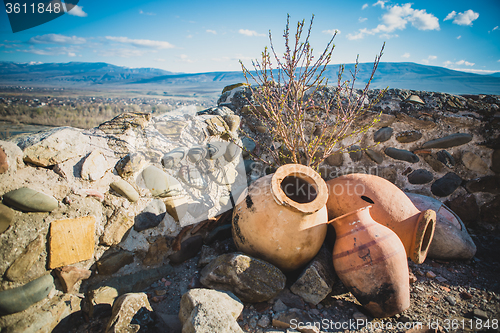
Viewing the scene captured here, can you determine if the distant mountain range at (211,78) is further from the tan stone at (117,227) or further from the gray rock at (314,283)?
the tan stone at (117,227)

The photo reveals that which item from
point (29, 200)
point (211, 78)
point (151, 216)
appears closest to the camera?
point (29, 200)

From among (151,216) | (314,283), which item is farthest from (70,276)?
(314,283)

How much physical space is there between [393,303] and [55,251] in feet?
7.55

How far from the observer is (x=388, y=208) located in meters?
1.81

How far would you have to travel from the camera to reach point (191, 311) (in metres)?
1.30

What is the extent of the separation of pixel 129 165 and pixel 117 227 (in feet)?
1.71

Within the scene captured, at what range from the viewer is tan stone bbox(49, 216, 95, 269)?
A: 1440 mm

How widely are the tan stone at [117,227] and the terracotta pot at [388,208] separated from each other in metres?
1.82

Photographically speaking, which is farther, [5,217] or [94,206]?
[94,206]

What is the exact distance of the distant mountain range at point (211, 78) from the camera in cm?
515

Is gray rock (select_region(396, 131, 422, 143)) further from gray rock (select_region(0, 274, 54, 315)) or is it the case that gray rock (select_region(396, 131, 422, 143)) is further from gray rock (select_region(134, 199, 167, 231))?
gray rock (select_region(0, 274, 54, 315))

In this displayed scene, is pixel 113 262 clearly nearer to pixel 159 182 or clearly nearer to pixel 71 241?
pixel 71 241

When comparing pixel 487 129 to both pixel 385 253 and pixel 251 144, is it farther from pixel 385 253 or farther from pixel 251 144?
pixel 251 144

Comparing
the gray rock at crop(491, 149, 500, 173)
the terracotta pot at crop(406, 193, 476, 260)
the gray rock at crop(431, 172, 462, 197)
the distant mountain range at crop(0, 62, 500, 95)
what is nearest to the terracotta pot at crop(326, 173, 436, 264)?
the terracotta pot at crop(406, 193, 476, 260)
